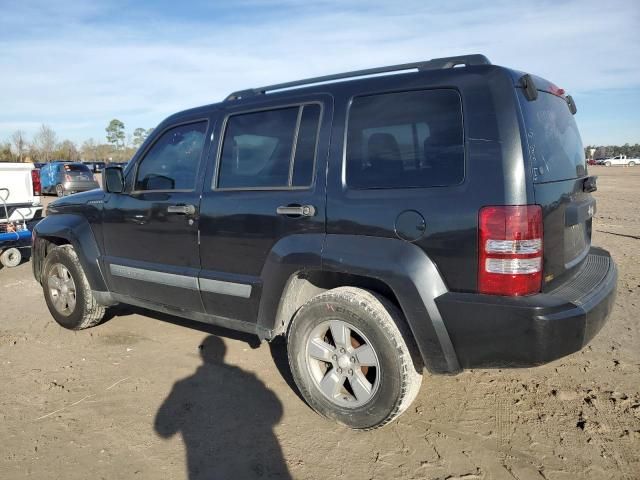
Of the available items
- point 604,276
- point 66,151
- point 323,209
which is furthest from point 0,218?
point 66,151

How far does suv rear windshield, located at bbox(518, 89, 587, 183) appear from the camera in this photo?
2.54 m

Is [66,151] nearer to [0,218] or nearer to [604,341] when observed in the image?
[0,218]

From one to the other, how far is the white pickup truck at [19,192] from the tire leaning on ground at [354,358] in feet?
23.4

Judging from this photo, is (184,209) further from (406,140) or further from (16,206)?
(16,206)

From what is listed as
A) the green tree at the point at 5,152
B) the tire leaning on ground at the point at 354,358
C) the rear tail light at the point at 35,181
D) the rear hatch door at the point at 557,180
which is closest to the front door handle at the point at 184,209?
the tire leaning on ground at the point at 354,358

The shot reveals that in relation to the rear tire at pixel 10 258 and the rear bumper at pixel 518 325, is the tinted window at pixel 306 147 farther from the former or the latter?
the rear tire at pixel 10 258

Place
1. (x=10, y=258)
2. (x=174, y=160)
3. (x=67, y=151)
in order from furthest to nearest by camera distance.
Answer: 1. (x=67, y=151)
2. (x=10, y=258)
3. (x=174, y=160)

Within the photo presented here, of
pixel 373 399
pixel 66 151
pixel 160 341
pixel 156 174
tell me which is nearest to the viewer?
pixel 373 399

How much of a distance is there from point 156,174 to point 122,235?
0.60 meters

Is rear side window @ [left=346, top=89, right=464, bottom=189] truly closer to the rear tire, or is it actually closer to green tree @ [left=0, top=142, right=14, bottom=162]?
the rear tire

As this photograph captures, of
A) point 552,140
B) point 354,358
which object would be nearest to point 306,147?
point 354,358

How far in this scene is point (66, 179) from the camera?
20484 millimetres

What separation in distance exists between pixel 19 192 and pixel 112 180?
5.48 meters

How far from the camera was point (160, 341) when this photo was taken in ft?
14.8
